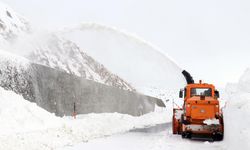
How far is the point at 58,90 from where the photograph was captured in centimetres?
2045

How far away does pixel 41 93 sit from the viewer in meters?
18.6

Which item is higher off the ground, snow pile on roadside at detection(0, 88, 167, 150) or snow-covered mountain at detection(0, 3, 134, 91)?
snow-covered mountain at detection(0, 3, 134, 91)

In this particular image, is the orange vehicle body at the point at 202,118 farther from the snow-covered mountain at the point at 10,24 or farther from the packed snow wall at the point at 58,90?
the snow-covered mountain at the point at 10,24

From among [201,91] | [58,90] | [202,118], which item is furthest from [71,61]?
[202,118]

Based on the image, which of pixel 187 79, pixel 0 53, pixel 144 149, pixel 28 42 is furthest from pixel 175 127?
pixel 28 42

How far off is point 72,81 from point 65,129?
7540 mm

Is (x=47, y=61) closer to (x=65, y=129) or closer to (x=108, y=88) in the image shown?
(x=108, y=88)

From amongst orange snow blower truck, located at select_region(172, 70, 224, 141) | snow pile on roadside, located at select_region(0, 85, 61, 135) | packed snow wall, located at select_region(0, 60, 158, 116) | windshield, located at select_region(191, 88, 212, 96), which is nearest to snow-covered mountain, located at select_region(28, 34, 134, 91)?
packed snow wall, located at select_region(0, 60, 158, 116)

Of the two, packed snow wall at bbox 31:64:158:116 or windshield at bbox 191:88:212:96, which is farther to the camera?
packed snow wall at bbox 31:64:158:116

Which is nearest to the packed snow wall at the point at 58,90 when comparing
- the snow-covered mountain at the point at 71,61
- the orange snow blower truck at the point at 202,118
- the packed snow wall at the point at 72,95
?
the packed snow wall at the point at 72,95

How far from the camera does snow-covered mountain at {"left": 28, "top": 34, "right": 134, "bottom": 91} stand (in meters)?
43.0

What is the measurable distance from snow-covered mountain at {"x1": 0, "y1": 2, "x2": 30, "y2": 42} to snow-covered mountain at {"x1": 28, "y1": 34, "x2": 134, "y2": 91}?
10.6 ft

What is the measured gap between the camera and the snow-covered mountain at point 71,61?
42969mm

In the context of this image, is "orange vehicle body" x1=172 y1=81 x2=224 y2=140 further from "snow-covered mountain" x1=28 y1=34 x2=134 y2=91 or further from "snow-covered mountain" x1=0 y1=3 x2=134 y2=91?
"snow-covered mountain" x1=28 y1=34 x2=134 y2=91
